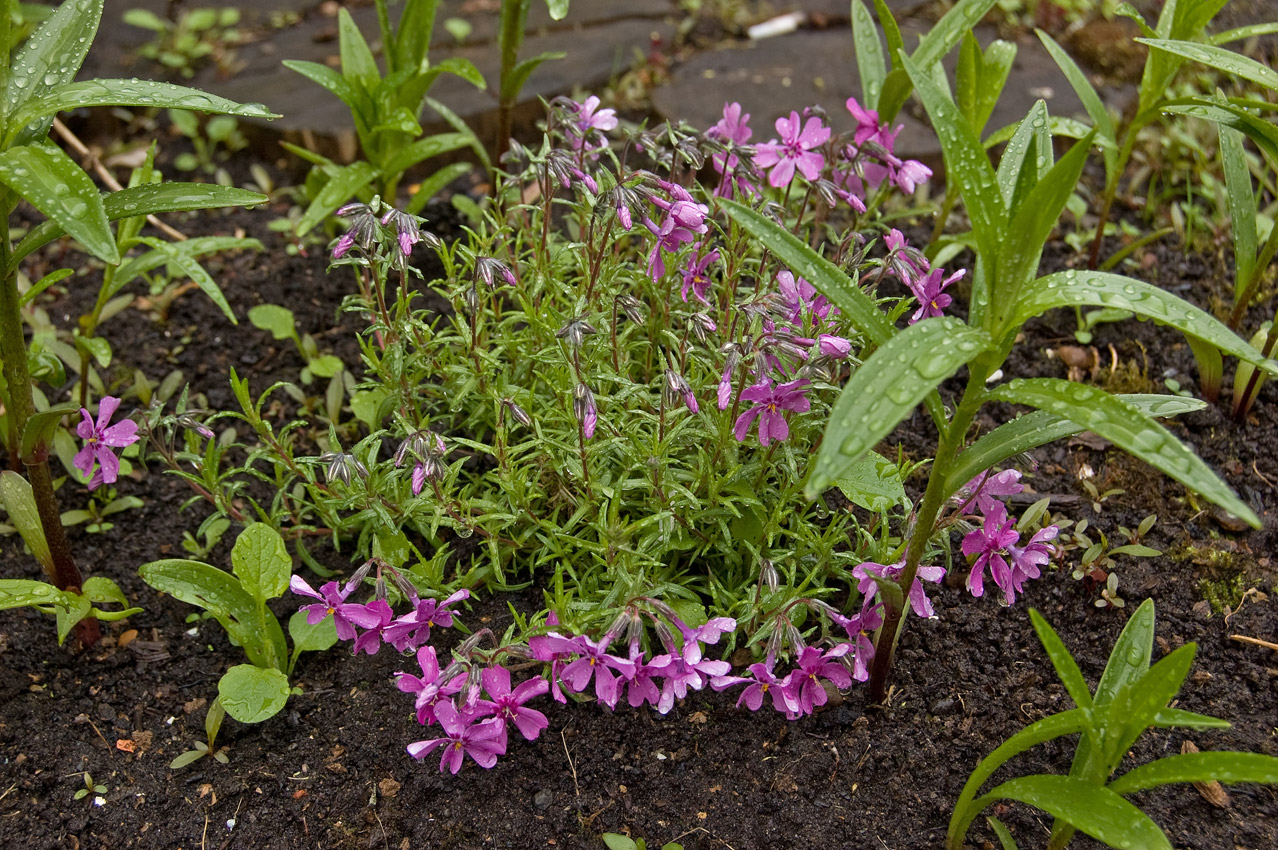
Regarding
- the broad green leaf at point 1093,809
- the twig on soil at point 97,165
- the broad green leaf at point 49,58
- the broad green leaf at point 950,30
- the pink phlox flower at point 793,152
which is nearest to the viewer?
the broad green leaf at point 1093,809

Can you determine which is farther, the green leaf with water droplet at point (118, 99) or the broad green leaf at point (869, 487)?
the broad green leaf at point (869, 487)

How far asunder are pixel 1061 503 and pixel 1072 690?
1.05 meters

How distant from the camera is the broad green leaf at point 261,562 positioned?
2168 mm

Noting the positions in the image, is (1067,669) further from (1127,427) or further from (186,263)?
(186,263)

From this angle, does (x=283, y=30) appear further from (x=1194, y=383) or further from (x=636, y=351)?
(x=1194, y=383)

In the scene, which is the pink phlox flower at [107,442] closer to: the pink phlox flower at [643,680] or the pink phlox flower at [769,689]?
the pink phlox flower at [643,680]

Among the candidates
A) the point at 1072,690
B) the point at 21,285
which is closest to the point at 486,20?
the point at 21,285

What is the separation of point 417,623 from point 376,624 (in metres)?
0.08

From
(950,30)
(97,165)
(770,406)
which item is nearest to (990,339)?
(770,406)

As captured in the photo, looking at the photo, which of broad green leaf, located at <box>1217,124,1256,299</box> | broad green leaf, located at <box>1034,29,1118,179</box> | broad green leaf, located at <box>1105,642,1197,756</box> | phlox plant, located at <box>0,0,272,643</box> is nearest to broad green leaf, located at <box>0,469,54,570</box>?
phlox plant, located at <box>0,0,272,643</box>

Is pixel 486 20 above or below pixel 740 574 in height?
above

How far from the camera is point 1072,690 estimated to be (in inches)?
65.3

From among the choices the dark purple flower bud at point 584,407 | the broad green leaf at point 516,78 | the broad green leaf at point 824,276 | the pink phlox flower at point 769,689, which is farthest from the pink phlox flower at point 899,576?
the broad green leaf at point 516,78

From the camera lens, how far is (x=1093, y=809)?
1616mm
